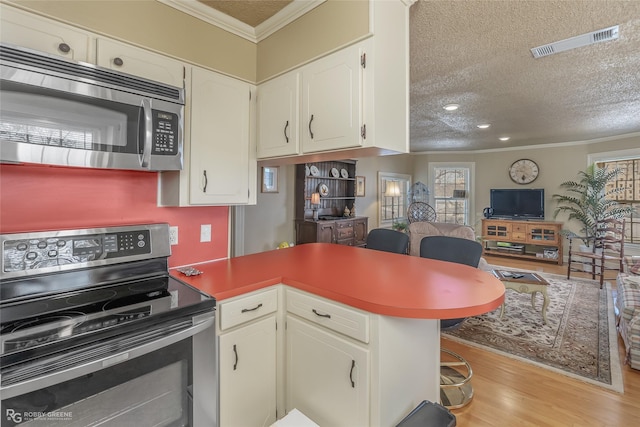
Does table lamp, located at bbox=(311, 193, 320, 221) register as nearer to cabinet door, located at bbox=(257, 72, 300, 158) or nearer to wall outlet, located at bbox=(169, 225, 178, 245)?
cabinet door, located at bbox=(257, 72, 300, 158)

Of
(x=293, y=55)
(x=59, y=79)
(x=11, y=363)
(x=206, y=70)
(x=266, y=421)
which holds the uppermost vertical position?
(x=293, y=55)

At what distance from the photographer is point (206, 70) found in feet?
6.15

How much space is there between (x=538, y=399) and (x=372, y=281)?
5.34 feet

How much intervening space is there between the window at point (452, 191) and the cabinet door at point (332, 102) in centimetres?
689

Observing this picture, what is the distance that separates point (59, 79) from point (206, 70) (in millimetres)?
827

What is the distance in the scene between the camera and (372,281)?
1.58 metres

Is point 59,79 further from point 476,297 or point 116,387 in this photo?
point 476,297

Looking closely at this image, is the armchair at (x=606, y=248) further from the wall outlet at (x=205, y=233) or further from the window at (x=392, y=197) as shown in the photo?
the wall outlet at (x=205, y=233)

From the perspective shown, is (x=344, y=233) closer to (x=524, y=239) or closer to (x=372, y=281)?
(x=372, y=281)

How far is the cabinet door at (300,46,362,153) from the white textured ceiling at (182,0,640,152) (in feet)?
1.82

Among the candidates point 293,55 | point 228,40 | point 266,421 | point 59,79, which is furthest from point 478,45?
point 266,421

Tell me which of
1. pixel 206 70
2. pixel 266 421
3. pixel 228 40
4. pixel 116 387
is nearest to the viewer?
pixel 116 387

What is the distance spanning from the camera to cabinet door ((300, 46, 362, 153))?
1.62m

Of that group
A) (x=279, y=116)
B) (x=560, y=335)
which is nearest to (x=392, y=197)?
(x=560, y=335)
